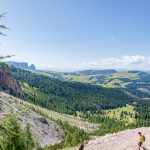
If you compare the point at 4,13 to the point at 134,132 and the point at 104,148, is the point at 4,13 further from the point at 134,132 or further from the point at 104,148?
the point at 134,132

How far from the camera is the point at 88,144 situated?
65938mm

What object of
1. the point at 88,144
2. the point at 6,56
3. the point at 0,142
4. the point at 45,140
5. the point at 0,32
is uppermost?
the point at 0,32

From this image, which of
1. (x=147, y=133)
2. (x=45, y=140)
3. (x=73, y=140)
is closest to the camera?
(x=147, y=133)

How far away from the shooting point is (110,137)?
219 ft

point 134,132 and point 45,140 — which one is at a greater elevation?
point 134,132

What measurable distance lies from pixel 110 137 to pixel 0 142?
4996cm

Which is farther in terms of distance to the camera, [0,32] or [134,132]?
[134,132]

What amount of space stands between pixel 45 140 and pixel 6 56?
183m

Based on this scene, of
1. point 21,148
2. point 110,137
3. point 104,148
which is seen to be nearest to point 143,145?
point 104,148

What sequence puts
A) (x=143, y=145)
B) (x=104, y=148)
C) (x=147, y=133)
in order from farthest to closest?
(x=147, y=133) → (x=104, y=148) → (x=143, y=145)

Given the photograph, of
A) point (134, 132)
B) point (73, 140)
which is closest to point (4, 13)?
point (134, 132)

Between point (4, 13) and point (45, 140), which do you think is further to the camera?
point (45, 140)

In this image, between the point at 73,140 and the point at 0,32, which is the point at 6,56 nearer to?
the point at 0,32

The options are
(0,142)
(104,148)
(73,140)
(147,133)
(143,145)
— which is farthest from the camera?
(73,140)
